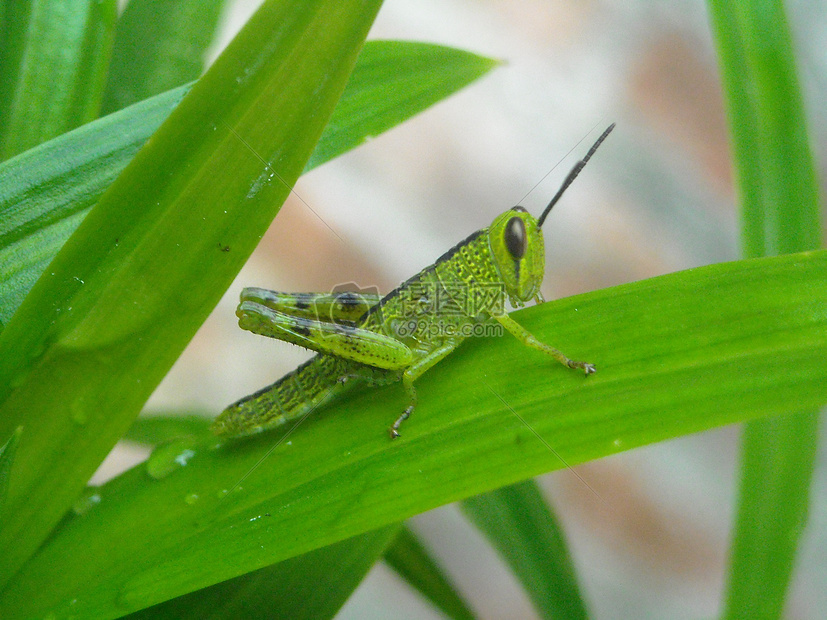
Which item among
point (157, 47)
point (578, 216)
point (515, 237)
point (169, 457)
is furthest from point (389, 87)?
point (578, 216)

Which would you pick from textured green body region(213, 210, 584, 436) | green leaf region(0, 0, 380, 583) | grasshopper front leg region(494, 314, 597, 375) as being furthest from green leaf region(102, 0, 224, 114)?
grasshopper front leg region(494, 314, 597, 375)

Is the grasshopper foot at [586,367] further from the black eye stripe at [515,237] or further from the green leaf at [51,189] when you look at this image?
the green leaf at [51,189]

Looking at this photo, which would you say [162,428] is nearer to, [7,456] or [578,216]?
[7,456]

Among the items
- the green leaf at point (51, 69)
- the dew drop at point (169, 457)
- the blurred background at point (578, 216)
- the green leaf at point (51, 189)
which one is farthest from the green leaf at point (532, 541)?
the blurred background at point (578, 216)

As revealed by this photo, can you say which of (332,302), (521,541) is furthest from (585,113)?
(521,541)

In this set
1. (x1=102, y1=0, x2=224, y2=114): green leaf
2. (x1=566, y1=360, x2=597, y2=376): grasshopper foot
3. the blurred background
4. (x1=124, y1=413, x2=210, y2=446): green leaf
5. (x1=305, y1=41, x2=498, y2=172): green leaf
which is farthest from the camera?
the blurred background

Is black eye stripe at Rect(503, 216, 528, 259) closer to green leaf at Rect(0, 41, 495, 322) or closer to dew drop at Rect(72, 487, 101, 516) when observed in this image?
green leaf at Rect(0, 41, 495, 322)
